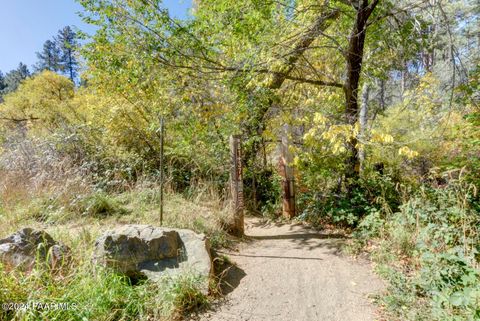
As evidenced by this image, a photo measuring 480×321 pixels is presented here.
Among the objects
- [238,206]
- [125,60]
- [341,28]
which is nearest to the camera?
[238,206]

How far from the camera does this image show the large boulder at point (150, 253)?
8.28 feet

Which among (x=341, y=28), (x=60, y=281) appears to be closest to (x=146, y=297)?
(x=60, y=281)

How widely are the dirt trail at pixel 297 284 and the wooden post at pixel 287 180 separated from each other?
3.74ft

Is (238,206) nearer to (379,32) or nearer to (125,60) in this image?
(125,60)

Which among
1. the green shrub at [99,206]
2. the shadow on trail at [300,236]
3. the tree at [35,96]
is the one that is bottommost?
A: the shadow on trail at [300,236]

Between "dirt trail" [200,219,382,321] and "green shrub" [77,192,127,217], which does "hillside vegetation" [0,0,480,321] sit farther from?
"dirt trail" [200,219,382,321]

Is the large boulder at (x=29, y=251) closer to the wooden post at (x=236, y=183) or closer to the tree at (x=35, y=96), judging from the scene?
the wooden post at (x=236, y=183)

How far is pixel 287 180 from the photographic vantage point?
16.5ft

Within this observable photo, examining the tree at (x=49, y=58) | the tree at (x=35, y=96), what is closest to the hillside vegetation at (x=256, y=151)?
the tree at (x=35, y=96)

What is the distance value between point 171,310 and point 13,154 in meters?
5.75

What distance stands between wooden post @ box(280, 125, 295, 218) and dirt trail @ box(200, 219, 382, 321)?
1141 mm

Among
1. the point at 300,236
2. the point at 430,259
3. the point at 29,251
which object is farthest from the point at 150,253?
the point at 430,259

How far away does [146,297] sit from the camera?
225 centimetres

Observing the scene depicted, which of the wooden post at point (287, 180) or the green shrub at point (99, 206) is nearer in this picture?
the green shrub at point (99, 206)
